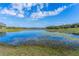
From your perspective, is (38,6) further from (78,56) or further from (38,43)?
(78,56)

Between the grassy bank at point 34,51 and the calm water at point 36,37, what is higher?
the calm water at point 36,37

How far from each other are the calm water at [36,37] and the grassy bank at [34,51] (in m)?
0.05

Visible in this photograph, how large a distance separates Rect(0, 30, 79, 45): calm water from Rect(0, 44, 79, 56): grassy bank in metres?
0.05

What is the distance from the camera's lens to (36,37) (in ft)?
4.44

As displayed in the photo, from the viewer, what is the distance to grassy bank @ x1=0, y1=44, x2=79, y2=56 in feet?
4.41

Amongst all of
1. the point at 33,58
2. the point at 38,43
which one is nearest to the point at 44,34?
the point at 38,43

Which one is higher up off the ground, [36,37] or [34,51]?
[36,37]

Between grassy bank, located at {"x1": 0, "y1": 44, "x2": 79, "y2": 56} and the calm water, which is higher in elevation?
the calm water

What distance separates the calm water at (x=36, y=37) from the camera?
1346 millimetres

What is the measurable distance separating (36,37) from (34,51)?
11 cm

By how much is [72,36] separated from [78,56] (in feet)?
0.53

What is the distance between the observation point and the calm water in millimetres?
1346

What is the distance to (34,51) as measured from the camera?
1346mm

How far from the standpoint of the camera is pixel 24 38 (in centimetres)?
135
